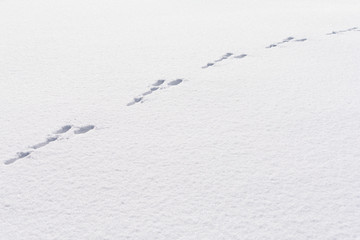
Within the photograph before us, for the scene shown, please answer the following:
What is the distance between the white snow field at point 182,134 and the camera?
207 centimetres

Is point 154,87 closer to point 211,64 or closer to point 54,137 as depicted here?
point 211,64

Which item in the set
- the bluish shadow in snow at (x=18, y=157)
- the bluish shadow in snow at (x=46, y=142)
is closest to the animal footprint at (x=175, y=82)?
the bluish shadow in snow at (x=46, y=142)

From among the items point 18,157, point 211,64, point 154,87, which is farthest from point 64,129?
point 211,64

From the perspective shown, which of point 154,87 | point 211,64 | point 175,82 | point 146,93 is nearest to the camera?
point 146,93

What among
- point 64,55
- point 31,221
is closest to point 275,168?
point 31,221

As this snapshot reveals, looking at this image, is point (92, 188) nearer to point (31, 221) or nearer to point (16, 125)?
point (31, 221)

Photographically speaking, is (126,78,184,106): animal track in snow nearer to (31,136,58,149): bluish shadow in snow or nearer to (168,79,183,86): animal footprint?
(168,79,183,86): animal footprint

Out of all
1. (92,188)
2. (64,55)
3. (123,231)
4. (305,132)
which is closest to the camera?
(123,231)

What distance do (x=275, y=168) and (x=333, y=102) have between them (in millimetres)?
1060

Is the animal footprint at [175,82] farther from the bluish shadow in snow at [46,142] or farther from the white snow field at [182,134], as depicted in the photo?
the bluish shadow in snow at [46,142]

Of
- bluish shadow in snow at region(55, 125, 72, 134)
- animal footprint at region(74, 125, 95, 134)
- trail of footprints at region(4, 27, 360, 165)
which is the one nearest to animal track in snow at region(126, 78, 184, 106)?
trail of footprints at region(4, 27, 360, 165)

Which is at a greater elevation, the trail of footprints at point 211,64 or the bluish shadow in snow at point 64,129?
the bluish shadow in snow at point 64,129

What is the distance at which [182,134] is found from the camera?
111 inches

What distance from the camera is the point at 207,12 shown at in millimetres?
6648
